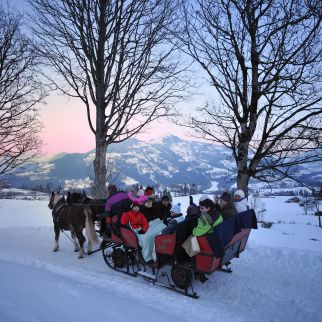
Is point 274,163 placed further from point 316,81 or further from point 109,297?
point 109,297

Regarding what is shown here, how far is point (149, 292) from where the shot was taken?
555 cm

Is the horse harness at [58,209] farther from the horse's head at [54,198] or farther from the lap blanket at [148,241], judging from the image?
the lap blanket at [148,241]

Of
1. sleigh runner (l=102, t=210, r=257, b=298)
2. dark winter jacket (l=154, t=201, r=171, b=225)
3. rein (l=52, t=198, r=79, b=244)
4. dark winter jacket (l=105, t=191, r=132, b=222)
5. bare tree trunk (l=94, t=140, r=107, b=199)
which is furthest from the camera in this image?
bare tree trunk (l=94, t=140, r=107, b=199)

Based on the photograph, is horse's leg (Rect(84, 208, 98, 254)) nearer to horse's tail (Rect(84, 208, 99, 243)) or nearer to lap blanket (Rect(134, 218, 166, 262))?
horse's tail (Rect(84, 208, 99, 243))

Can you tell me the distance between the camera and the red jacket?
644cm

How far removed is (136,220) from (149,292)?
148 cm

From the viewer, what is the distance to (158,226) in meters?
6.38

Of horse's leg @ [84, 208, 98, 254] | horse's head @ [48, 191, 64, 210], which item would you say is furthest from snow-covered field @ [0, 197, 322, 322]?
horse's head @ [48, 191, 64, 210]

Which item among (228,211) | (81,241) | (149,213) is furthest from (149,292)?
(81,241)

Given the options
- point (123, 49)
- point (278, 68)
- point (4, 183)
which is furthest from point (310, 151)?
point (4, 183)

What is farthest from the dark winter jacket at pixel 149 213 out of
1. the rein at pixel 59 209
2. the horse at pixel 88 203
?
the rein at pixel 59 209

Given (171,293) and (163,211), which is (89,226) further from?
(171,293)

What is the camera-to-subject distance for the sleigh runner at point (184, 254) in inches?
206

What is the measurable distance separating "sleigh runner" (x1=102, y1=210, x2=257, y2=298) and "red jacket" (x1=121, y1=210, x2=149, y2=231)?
5.8 inches
